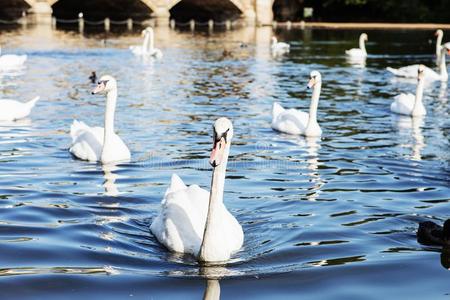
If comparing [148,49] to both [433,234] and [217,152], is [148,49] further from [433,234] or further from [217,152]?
[217,152]

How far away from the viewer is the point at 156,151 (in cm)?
1398

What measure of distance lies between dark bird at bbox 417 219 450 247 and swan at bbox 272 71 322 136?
7.02 metres

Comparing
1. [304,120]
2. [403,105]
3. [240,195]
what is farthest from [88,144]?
[403,105]

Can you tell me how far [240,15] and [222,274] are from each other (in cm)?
6757

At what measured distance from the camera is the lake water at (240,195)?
24.0 ft

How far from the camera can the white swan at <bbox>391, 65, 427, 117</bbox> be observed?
62.1 ft

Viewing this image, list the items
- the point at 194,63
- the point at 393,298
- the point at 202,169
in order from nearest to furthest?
the point at 393,298, the point at 202,169, the point at 194,63

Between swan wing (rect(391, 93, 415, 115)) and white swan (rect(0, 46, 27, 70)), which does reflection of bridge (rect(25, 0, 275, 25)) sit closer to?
white swan (rect(0, 46, 27, 70))

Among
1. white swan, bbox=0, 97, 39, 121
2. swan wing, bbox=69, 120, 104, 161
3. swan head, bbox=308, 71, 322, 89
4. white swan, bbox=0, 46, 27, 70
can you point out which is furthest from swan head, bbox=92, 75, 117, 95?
white swan, bbox=0, 46, 27, 70

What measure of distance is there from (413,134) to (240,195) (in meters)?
6.73

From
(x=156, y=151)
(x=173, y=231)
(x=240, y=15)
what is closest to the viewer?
(x=173, y=231)

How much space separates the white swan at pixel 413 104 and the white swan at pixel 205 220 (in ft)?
36.6

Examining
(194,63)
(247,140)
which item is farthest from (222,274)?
(194,63)

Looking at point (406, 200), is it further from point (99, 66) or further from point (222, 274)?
point (99, 66)
